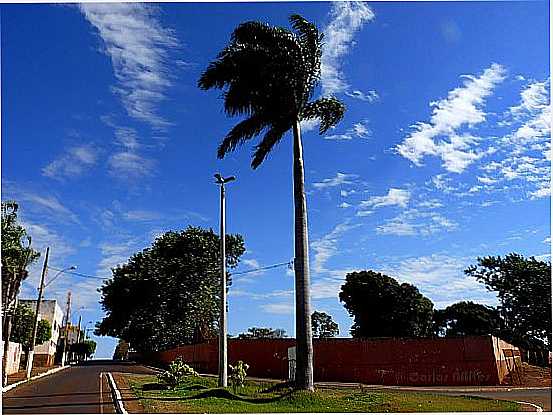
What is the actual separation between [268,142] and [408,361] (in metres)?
13.2

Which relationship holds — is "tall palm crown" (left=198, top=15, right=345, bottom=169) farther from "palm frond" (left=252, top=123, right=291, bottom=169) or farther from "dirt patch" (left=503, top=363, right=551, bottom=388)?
"dirt patch" (left=503, top=363, right=551, bottom=388)

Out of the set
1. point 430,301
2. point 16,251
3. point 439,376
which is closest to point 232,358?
point 439,376

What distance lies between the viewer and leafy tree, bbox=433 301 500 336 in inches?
2105

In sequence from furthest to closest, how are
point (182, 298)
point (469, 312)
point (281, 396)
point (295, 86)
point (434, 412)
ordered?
1. point (469, 312)
2. point (182, 298)
3. point (295, 86)
4. point (281, 396)
5. point (434, 412)

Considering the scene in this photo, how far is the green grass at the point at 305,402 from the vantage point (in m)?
15.9

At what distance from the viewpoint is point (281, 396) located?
17.4 meters

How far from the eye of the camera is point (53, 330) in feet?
237

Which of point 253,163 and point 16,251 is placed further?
point 16,251

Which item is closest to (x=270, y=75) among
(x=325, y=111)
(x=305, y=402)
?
(x=325, y=111)

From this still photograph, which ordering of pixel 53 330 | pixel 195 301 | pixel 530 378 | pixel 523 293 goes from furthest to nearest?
pixel 53 330 < pixel 195 301 < pixel 523 293 < pixel 530 378

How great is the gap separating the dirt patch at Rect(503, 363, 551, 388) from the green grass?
11568mm

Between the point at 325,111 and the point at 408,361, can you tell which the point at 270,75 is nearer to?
the point at 325,111

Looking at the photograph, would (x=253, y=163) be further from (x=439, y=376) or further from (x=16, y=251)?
(x=439, y=376)

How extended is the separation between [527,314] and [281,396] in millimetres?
30712
